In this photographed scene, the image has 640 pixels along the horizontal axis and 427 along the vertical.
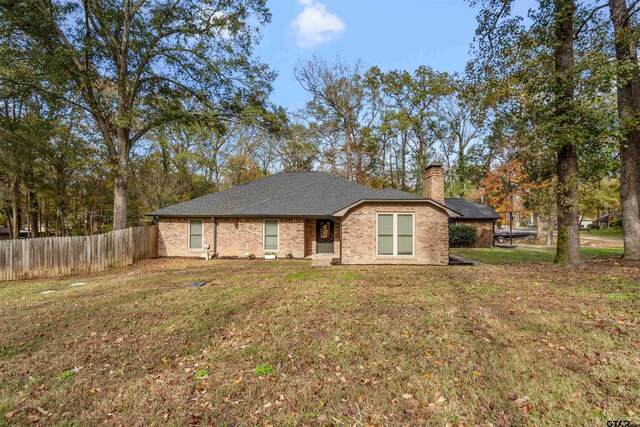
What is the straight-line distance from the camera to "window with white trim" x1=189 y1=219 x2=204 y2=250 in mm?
15836

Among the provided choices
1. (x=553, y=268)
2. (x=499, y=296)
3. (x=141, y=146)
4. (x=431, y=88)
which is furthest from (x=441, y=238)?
(x=141, y=146)

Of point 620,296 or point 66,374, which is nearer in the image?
point 66,374

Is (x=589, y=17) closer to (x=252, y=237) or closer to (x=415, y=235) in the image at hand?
(x=415, y=235)

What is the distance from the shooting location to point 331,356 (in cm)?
422

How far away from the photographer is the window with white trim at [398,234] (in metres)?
12.5

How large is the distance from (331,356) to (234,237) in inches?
485

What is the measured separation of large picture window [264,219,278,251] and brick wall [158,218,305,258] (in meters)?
0.21

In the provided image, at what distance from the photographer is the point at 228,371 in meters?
3.91

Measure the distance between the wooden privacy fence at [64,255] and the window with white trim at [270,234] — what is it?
20.3ft

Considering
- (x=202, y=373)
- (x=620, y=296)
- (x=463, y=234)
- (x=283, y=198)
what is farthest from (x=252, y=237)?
(x=463, y=234)

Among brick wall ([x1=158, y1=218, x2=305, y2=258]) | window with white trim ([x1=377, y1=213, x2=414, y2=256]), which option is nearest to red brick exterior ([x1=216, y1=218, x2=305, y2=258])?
brick wall ([x1=158, y1=218, x2=305, y2=258])

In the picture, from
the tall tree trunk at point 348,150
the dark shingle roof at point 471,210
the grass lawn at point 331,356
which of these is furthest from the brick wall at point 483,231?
the grass lawn at point 331,356

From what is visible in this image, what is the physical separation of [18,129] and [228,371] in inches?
940

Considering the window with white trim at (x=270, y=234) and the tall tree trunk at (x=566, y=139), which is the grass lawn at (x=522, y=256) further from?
the window with white trim at (x=270, y=234)
